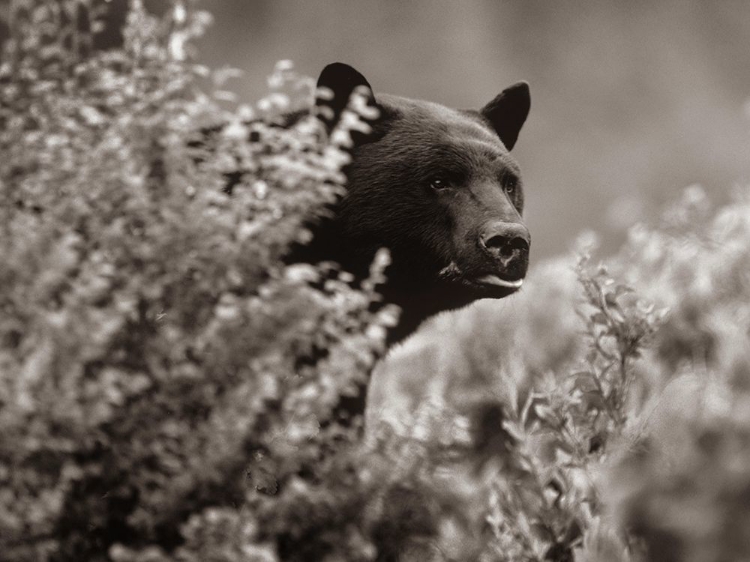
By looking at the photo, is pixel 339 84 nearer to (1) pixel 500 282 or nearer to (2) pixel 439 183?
(2) pixel 439 183

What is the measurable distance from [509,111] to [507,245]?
1.30m

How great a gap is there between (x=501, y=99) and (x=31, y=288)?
9.59 ft

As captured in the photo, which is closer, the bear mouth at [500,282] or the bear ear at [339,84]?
the bear mouth at [500,282]

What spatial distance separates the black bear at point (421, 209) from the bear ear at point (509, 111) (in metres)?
0.53

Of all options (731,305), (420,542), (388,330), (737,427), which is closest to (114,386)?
(420,542)

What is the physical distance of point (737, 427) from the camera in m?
1.40

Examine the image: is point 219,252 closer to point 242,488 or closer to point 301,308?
point 301,308

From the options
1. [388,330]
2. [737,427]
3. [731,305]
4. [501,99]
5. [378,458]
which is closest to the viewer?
[737,427]

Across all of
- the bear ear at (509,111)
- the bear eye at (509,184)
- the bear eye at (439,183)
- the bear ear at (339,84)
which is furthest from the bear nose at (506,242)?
the bear ear at (509,111)

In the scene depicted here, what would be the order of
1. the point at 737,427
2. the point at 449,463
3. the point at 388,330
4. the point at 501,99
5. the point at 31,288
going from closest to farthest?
the point at 737,427 → the point at 31,288 → the point at 449,463 → the point at 388,330 → the point at 501,99

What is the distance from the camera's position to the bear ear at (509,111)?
4.54 metres

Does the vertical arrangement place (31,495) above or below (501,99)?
below

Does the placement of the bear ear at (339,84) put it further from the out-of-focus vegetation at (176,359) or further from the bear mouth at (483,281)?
the out-of-focus vegetation at (176,359)

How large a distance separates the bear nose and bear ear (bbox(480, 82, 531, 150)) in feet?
3.85
